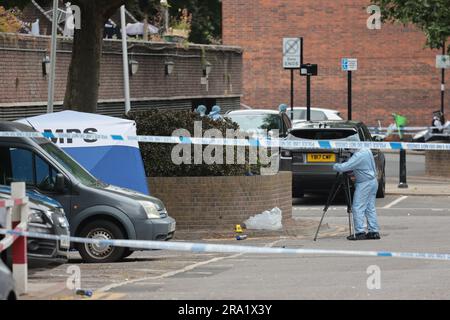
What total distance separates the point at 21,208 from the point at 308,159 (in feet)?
40.9

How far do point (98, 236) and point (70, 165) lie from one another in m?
1.00

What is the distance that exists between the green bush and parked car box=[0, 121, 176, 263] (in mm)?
3448

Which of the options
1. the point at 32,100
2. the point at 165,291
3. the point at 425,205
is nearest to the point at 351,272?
the point at 165,291

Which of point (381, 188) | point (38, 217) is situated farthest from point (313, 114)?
point (38, 217)

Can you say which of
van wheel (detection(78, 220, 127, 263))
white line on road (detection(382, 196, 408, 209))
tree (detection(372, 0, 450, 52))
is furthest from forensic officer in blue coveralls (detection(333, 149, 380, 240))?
tree (detection(372, 0, 450, 52))

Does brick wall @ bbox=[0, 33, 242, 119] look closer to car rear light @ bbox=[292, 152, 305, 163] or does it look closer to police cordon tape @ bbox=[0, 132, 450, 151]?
car rear light @ bbox=[292, 152, 305, 163]

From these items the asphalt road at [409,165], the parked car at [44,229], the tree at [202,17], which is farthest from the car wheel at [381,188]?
the tree at [202,17]

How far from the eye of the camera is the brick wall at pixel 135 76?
24047mm

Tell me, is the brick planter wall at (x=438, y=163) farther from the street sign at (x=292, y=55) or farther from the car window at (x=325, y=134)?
the car window at (x=325, y=134)

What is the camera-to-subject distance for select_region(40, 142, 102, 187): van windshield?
1520 centimetres

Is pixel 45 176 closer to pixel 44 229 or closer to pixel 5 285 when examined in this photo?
pixel 44 229

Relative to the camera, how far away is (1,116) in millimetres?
23359

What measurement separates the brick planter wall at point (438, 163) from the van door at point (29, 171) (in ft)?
58.0

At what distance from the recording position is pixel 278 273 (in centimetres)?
1359
